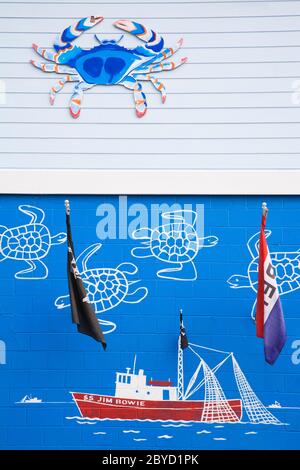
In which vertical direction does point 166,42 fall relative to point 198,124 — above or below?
above

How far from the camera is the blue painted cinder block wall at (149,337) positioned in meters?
4.68

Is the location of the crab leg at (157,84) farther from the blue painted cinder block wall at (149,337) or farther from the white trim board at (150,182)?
the blue painted cinder block wall at (149,337)

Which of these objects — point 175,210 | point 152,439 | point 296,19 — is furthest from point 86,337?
point 296,19

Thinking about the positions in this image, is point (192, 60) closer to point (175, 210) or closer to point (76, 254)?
point (175, 210)

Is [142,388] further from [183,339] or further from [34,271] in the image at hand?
[34,271]

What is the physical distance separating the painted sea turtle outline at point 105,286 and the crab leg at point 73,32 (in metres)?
1.91

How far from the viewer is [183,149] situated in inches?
187

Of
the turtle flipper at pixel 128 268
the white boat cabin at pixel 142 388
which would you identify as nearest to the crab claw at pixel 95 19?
the turtle flipper at pixel 128 268

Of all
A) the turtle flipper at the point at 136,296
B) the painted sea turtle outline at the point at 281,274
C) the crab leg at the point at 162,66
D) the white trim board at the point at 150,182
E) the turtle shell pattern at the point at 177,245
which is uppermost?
the crab leg at the point at 162,66

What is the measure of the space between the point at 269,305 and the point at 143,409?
5.11ft

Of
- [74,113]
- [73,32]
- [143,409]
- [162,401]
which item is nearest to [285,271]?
[162,401]

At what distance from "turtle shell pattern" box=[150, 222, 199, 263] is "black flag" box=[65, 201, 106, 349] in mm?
804

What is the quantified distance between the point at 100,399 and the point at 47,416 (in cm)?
52
